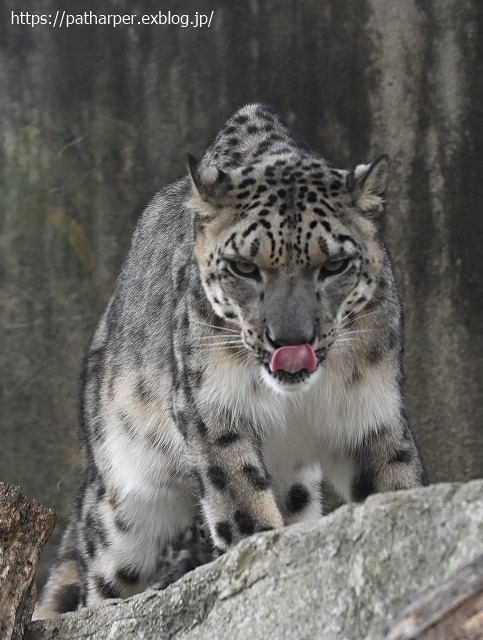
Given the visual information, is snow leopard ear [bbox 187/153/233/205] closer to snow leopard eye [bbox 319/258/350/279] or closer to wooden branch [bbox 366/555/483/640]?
snow leopard eye [bbox 319/258/350/279]

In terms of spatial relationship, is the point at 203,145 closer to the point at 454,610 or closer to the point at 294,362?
the point at 294,362

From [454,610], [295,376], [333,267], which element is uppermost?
[333,267]

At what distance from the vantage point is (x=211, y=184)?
5.05 meters

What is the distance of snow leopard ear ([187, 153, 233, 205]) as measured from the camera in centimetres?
505

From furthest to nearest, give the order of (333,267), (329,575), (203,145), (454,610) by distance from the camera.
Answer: (203,145) < (333,267) < (329,575) < (454,610)

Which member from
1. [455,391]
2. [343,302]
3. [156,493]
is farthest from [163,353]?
[455,391]

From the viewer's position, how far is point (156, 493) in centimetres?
612

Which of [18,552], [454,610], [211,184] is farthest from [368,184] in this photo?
[454,610]

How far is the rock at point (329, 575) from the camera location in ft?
10.8

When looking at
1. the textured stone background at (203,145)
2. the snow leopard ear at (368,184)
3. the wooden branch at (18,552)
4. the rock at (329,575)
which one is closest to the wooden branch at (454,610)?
the rock at (329,575)

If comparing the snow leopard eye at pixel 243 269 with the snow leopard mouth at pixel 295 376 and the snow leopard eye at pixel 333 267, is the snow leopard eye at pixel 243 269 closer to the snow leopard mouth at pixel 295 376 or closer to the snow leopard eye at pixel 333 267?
the snow leopard eye at pixel 333 267

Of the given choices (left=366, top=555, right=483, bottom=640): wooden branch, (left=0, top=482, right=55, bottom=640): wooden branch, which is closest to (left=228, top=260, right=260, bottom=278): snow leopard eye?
(left=0, top=482, right=55, bottom=640): wooden branch

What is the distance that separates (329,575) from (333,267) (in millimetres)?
1618

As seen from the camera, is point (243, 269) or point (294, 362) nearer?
point (294, 362)
